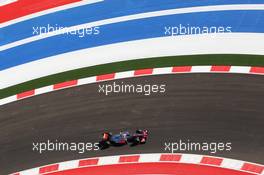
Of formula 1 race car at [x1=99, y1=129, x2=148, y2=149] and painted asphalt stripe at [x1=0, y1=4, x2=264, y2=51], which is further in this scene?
painted asphalt stripe at [x1=0, y1=4, x2=264, y2=51]

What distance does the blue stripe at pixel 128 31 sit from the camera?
27.5 ft

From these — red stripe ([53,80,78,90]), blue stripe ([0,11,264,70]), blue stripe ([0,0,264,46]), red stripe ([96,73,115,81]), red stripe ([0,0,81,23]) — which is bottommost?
red stripe ([53,80,78,90])

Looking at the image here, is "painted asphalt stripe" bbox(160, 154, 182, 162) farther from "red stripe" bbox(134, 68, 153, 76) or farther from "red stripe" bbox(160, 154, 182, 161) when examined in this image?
"red stripe" bbox(134, 68, 153, 76)

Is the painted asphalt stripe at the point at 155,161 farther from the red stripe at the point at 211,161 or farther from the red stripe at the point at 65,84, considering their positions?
the red stripe at the point at 65,84

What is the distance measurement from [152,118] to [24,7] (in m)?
3.32

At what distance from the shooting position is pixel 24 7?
335 inches

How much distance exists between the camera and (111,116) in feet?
27.4

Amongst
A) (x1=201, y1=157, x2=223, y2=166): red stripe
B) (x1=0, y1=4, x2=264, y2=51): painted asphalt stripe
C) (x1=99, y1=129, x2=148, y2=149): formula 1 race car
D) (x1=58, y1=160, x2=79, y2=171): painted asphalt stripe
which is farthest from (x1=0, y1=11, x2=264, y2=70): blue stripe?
(x1=201, y1=157, x2=223, y2=166): red stripe

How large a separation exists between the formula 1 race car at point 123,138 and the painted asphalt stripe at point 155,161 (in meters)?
0.25

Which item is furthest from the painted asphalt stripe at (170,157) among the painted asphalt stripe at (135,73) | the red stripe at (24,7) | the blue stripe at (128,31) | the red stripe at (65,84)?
the red stripe at (24,7)

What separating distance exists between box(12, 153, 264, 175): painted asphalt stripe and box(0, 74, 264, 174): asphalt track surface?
10cm

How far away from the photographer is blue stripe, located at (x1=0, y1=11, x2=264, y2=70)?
8.38 metres

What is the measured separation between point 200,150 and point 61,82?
9.82 feet

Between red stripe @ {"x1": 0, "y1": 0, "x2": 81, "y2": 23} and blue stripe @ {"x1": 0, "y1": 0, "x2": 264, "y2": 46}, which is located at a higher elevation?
red stripe @ {"x1": 0, "y1": 0, "x2": 81, "y2": 23}
